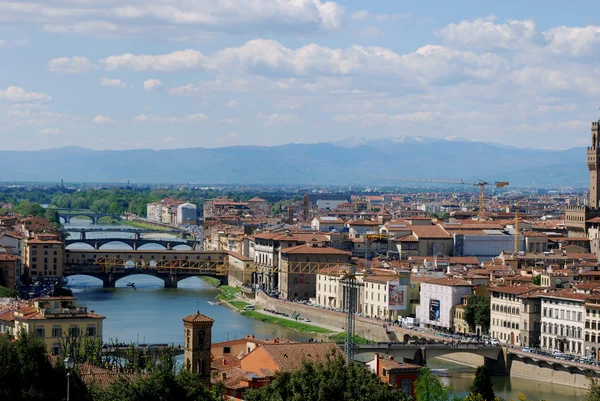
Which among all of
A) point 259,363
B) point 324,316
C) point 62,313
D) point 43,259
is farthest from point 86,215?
point 259,363

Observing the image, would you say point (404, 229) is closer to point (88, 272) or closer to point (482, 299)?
point (88, 272)

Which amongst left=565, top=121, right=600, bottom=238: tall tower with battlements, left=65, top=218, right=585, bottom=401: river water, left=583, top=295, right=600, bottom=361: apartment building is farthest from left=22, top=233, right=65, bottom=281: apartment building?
left=583, top=295, right=600, bottom=361: apartment building

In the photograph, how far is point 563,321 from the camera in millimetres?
43438

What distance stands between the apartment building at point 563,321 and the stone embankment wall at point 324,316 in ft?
19.2

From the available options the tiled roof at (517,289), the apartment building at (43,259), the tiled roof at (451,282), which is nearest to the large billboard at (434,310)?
the tiled roof at (451,282)

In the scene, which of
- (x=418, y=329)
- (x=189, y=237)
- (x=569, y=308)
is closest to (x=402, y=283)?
(x=418, y=329)

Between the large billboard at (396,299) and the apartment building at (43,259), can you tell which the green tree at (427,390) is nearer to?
the large billboard at (396,299)

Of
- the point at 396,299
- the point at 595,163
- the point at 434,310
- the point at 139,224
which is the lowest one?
the point at 139,224

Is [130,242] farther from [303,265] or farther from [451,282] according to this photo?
[451,282]

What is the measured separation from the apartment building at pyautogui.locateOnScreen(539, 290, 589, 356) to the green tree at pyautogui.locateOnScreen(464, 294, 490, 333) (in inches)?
129

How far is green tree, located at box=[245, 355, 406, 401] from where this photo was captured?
965 inches

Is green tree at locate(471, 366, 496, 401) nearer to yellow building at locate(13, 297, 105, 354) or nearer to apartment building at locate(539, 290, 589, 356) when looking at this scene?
yellow building at locate(13, 297, 105, 354)

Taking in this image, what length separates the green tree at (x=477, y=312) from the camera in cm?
4744

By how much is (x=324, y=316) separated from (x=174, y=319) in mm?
5475
